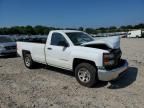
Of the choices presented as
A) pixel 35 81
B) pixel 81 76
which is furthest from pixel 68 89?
pixel 35 81

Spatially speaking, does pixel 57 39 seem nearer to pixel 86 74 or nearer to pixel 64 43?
pixel 64 43

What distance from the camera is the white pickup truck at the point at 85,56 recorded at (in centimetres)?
614

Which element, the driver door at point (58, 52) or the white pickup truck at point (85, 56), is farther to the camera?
the driver door at point (58, 52)

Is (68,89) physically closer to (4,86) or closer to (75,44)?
(75,44)

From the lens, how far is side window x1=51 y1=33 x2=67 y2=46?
294 inches

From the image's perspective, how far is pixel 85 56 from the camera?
6.44m

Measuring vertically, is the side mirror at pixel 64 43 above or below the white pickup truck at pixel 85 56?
A: above

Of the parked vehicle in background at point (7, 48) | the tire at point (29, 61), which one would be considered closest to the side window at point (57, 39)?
the tire at point (29, 61)

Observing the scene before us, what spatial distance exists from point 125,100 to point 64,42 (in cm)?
308

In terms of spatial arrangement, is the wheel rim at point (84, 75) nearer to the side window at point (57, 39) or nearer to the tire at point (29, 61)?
the side window at point (57, 39)

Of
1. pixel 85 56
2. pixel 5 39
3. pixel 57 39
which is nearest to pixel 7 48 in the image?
pixel 5 39

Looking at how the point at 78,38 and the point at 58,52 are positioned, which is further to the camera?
the point at 78,38

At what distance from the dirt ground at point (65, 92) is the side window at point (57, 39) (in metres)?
1.34

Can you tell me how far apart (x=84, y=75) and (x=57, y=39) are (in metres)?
1.98
